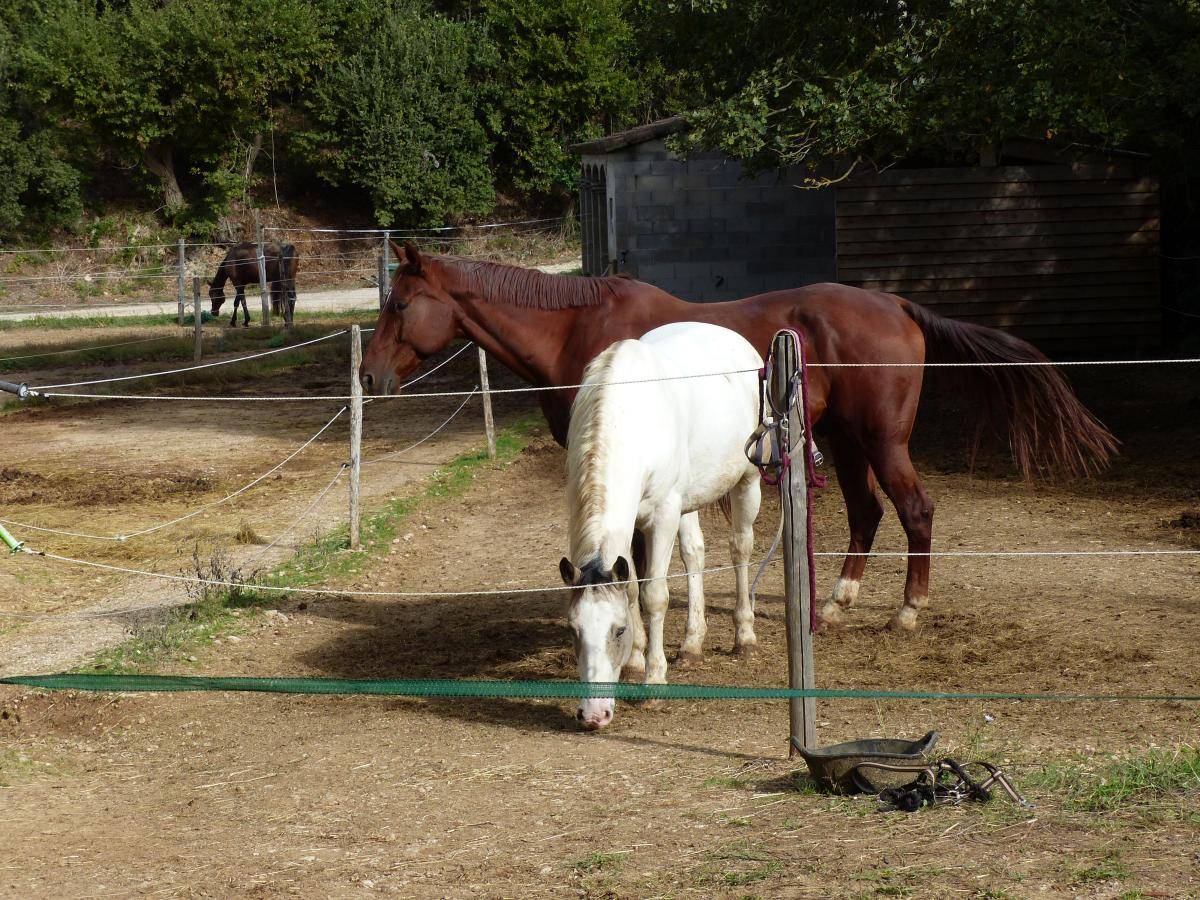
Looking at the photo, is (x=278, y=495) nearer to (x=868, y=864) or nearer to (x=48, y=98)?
(x=868, y=864)

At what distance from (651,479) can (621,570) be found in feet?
2.12

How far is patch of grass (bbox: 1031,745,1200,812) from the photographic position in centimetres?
367

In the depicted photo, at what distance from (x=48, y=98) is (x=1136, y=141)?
30206 mm

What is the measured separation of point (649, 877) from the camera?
3.39 meters

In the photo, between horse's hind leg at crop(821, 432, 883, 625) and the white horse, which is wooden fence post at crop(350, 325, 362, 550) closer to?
the white horse

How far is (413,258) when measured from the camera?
6.76 metres

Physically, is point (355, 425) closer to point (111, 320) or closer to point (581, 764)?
point (581, 764)

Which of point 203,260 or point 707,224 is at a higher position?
point 203,260

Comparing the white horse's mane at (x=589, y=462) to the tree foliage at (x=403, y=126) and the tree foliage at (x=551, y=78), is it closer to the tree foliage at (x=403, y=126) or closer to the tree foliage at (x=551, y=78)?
the tree foliage at (x=403, y=126)

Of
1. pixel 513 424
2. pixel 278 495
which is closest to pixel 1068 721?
pixel 278 495

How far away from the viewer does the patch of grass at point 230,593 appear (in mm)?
6020

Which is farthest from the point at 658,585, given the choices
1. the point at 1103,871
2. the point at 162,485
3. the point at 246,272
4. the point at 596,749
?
the point at 246,272

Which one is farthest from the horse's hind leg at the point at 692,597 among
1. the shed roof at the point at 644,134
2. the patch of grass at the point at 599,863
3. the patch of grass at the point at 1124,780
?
the shed roof at the point at 644,134

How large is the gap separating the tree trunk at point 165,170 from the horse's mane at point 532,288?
31794mm
